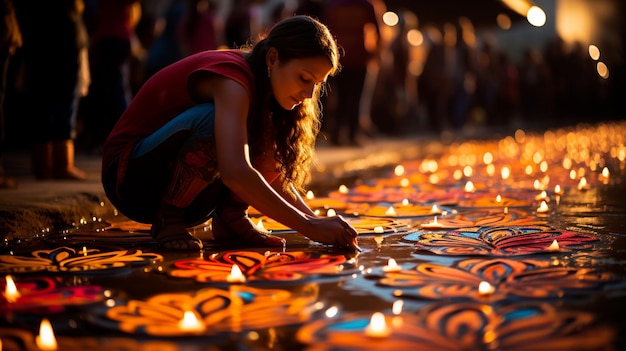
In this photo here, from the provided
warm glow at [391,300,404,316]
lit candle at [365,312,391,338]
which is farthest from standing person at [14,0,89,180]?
lit candle at [365,312,391,338]

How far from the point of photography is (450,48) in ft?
50.9

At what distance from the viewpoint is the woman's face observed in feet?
10.8

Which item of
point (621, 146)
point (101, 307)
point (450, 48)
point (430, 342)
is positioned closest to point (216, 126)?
point (101, 307)

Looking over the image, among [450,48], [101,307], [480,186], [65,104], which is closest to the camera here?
[101,307]

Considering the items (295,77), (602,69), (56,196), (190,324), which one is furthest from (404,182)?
(602,69)

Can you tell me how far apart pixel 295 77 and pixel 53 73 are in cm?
266

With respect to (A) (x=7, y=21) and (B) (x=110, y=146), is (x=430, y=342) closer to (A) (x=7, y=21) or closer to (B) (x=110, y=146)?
(B) (x=110, y=146)

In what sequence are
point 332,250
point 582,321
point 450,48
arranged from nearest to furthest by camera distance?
point 582,321
point 332,250
point 450,48

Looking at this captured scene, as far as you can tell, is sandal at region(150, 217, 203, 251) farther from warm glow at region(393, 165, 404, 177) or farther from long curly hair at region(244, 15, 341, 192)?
warm glow at region(393, 165, 404, 177)

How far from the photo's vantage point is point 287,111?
3.66 metres

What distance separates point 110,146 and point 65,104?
2088mm

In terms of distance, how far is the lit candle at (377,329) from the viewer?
214 centimetres

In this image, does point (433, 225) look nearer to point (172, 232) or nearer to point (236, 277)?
point (172, 232)

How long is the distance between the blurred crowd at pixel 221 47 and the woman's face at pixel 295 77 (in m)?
0.69
